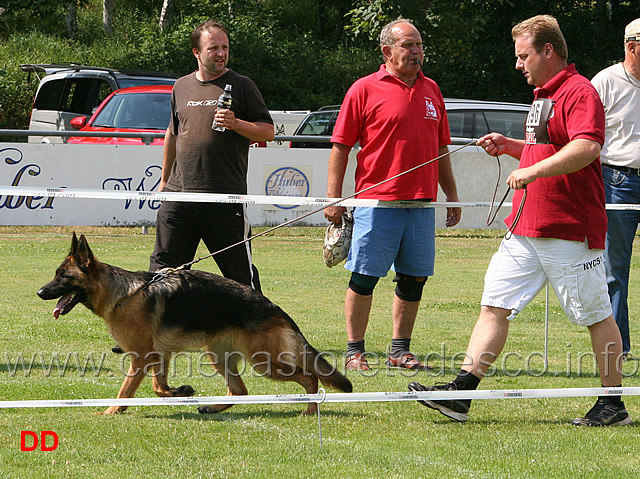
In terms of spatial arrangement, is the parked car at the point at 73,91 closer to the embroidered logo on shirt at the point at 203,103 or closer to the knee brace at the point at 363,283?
the embroidered logo on shirt at the point at 203,103

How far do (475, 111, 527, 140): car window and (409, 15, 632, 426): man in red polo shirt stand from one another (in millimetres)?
12016

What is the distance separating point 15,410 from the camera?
493 cm

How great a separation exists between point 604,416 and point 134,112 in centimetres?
1282

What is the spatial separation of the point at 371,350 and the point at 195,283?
2161 millimetres

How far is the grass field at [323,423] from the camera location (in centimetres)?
399

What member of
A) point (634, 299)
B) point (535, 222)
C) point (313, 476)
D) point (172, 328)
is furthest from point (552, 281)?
point (634, 299)

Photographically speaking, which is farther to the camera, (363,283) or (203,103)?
(363,283)

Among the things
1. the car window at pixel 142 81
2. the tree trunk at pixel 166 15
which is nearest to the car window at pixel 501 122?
the car window at pixel 142 81

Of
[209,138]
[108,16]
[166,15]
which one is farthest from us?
[108,16]

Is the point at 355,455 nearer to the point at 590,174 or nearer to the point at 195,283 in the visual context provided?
the point at 195,283

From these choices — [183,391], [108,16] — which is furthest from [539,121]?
[108,16]

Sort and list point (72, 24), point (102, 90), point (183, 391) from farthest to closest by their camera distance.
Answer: point (72, 24)
point (102, 90)
point (183, 391)

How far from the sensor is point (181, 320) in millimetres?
5117

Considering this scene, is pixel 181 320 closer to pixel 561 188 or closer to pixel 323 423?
pixel 323 423
